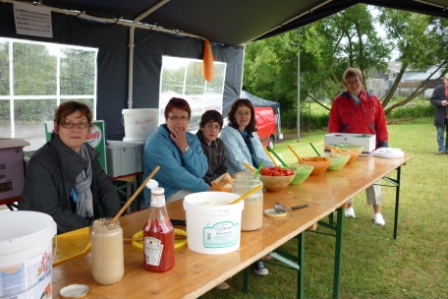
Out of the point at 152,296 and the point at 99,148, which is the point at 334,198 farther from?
the point at 99,148

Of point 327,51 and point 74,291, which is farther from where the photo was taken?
point 327,51

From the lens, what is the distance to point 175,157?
2.79 meters

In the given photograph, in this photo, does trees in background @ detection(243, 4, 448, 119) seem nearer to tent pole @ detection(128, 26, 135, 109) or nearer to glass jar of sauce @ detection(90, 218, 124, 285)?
tent pole @ detection(128, 26, 135, 109)

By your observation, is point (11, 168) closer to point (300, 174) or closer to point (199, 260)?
point (300, 174)

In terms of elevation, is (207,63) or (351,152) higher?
(207,63)

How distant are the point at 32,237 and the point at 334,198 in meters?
1.67

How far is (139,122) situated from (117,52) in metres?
0.92

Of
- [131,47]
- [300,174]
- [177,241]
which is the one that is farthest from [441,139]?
[177,241]

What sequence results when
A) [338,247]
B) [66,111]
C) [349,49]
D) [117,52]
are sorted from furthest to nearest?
[349,49] → [117,52] → [338,247] → [66,111]

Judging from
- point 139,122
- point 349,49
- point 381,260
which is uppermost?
point 349,49

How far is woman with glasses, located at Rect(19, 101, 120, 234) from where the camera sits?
1.95m

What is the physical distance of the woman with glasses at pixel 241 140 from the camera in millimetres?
3369

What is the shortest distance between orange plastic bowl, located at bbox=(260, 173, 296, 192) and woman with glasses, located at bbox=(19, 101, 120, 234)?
2.93 feet

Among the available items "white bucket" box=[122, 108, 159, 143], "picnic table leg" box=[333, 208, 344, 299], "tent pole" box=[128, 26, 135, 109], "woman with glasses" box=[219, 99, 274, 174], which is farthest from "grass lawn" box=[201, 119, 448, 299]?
"tent pole" box=[128, 26, 135, 109]
